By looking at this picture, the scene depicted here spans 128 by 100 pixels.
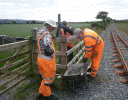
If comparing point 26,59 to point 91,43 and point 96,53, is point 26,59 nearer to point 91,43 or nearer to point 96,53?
point 91,43

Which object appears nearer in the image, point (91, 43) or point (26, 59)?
point (91, 43)

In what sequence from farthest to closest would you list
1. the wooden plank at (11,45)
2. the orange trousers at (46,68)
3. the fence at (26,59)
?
the fence at (26,59), the wooden plank at (11,45), the orange trousers at (46,68)

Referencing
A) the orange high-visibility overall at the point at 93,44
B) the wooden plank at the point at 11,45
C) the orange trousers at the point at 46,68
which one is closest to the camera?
the orange trousers at the point at 46,68

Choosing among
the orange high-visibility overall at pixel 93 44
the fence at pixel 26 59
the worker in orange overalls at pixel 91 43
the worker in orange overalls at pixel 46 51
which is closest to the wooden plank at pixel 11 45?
the fence at pixel 26 59

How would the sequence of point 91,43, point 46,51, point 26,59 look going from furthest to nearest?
point 26,59 → point 91,43 → point 46,51

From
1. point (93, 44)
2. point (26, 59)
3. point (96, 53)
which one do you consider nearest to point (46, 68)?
point (26, 59)

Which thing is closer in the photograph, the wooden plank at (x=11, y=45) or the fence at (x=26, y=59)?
the wooden plank at (x=11, y=45)

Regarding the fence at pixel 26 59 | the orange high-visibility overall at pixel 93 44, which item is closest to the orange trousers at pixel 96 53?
the orange high-visibility overall at pixel 93 44

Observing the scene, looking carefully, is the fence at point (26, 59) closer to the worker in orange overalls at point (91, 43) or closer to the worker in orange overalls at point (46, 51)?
the worker in orange overalls at point (91, 43)

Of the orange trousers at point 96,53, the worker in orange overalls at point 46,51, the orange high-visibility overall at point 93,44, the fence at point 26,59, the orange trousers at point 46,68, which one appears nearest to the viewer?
the worker in orange overalls at point 46,51

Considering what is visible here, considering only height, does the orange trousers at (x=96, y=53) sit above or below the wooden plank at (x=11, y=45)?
below

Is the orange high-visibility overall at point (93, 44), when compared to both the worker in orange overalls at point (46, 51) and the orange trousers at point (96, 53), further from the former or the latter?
the worker in orange overalls at point (46, 51)

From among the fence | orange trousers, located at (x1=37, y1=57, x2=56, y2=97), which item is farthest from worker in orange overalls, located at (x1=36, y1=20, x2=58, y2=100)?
the fence

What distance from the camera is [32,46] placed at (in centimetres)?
418
